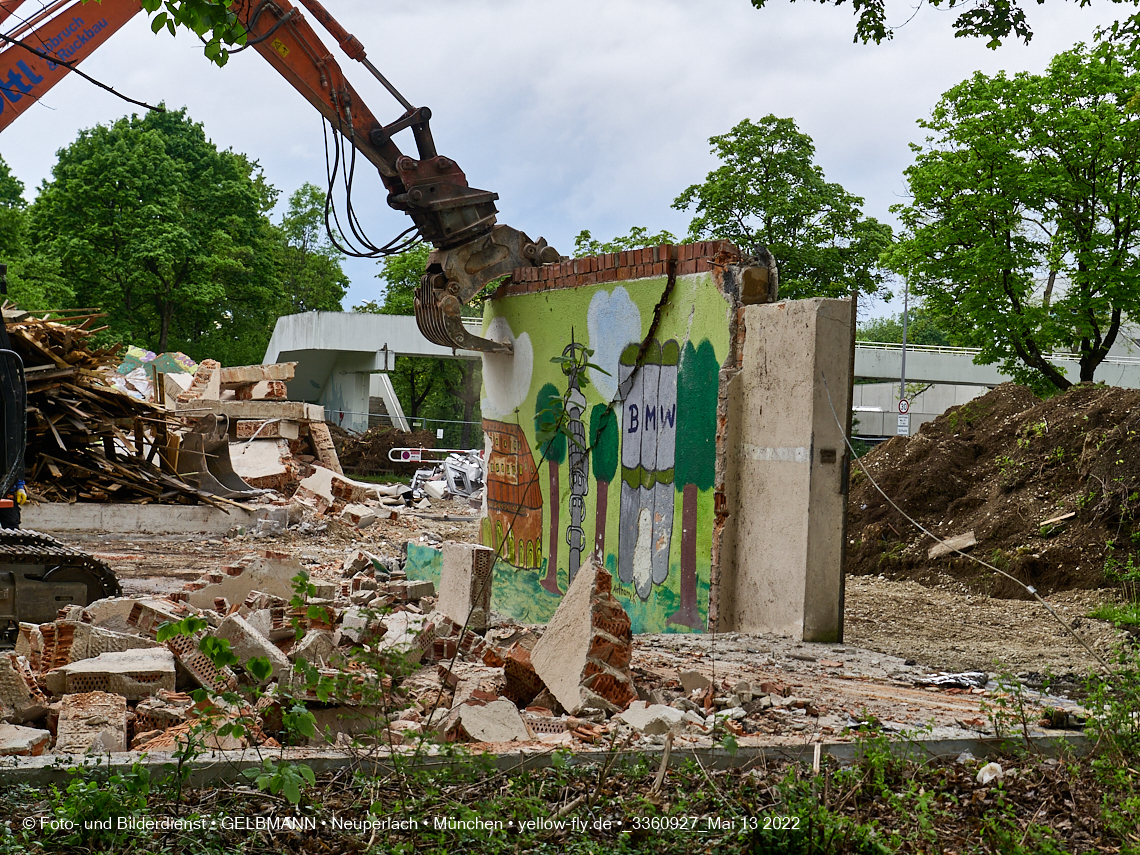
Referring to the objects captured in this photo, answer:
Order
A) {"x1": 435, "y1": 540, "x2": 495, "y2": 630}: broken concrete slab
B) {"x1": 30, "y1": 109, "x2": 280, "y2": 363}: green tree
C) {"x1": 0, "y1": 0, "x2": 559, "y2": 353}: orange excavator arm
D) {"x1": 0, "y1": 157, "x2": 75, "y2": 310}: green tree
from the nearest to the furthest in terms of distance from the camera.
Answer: {"x1": 435, "y1": 540, "x2": 495, "y2": 630}: broken concrete slab, {"x1": 0, "y1": 0, "x2": 559, "y2": 353}: orange excavator arm, {"x1": 0, "y1": 157, "x2": 75, "y2": 310}: green tree, {"x1": 30, "y1": 109, "x2": 280, "y2": 363}: green tree

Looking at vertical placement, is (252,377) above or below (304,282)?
below

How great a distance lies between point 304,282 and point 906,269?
117 ft

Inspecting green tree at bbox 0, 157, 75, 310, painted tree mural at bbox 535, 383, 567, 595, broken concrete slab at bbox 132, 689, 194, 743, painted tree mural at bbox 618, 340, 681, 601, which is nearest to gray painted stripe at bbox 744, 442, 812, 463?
painted tree mural at bbox 618, 340, 681, 601

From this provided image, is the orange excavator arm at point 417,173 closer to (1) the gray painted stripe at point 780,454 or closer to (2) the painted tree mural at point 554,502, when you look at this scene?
(2) the painted tree mural at point 554,502

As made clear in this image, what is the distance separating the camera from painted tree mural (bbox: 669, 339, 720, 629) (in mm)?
7332

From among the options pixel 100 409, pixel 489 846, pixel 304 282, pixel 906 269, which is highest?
pixel 304 282

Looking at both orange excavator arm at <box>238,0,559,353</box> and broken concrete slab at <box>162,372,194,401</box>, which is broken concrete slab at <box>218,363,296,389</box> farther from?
orange excavator arm at <box>238,0,559,353</box>

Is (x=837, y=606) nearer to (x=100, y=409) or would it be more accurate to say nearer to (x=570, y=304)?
(x=570, y=304)

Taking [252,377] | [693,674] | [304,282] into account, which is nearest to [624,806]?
[693,674]

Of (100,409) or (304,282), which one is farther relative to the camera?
(304,282)

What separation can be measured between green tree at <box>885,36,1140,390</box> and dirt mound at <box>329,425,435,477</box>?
47.2 ft

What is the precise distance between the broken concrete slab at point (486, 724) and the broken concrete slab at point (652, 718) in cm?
46

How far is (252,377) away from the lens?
70.7 ft

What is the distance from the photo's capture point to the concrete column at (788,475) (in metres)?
6.46
